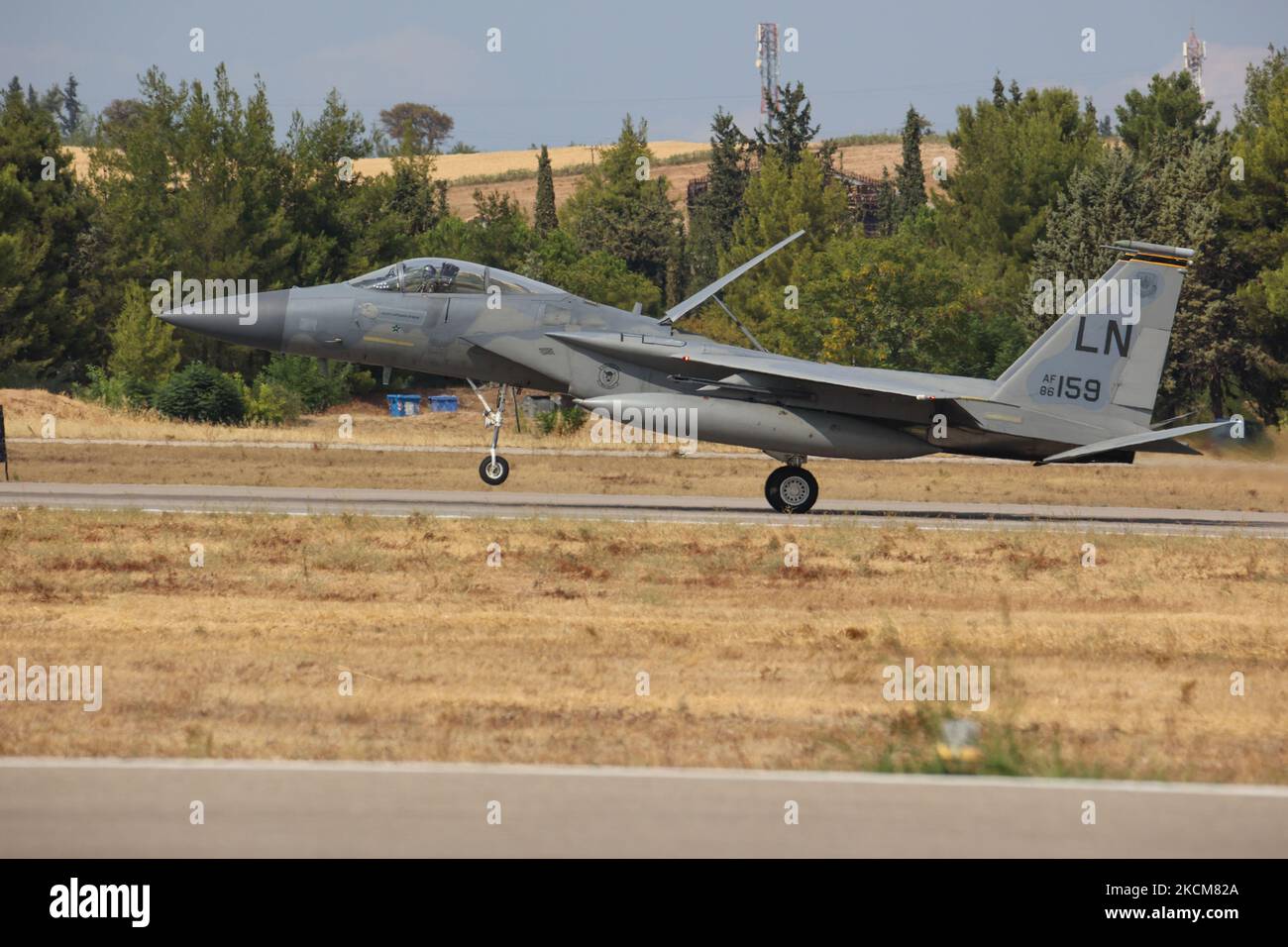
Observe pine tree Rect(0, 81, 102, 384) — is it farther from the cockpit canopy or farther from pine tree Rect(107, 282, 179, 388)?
the cockpit canopy

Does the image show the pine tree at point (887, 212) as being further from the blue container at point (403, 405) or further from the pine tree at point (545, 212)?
the blue container at point (403, 405)

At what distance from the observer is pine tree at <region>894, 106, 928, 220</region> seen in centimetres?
9150

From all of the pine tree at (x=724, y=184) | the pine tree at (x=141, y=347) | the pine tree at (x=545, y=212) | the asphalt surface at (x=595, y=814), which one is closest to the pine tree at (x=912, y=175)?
the pine tree at (x=724, y=184)

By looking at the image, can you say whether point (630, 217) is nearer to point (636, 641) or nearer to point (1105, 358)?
point (1105, 358)

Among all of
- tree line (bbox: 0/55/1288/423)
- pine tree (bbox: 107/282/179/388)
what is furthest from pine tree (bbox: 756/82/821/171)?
pine tree (bbox: 107/282/179/388)

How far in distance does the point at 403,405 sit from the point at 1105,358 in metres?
38.8

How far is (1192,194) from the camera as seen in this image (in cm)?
5034

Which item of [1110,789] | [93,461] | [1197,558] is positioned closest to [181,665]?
[1110,789]

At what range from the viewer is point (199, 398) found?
140 feet

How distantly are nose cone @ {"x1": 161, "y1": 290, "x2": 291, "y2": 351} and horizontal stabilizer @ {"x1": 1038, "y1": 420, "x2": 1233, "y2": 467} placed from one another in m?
12.2

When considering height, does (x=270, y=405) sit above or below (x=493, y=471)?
above

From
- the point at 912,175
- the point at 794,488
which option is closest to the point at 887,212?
the point at 912,175

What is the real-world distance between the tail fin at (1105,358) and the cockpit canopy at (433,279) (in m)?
7.84
